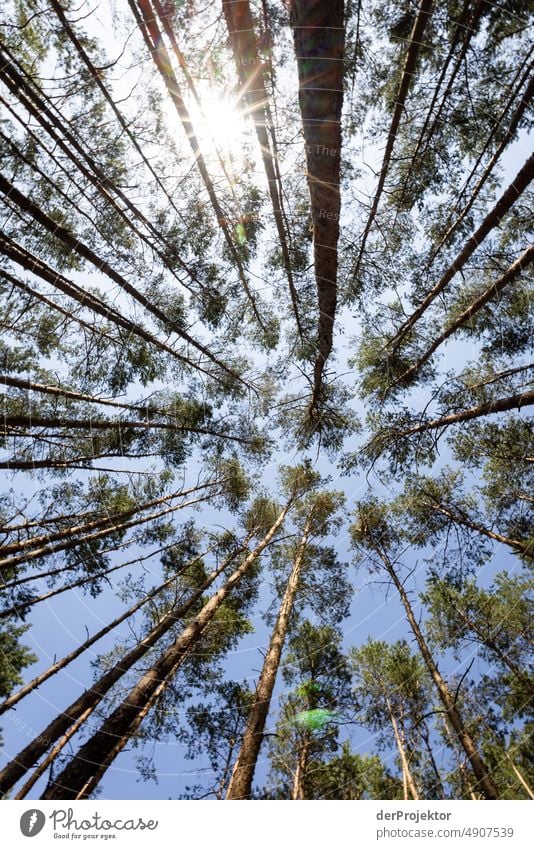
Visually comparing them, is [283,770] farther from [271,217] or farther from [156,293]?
[271,217]

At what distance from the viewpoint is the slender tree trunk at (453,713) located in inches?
178

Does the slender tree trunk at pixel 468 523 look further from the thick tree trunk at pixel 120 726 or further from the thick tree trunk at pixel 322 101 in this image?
the thick tree trunk at pixel 322 101

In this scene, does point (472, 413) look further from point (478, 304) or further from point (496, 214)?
point (496, 214)

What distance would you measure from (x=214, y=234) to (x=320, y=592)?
24.9ft

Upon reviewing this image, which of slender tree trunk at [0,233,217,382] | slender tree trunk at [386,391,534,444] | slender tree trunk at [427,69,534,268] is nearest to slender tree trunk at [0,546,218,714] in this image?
slender tree trunk at [0,233,217,382]

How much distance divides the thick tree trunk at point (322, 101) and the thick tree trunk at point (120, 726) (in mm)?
6055

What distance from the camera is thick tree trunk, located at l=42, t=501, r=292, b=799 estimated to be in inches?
140

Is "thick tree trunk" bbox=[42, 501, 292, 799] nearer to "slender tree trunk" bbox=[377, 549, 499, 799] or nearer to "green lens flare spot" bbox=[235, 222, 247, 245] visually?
"slender tree trunk" bbox=[377, 549, 499, 799]

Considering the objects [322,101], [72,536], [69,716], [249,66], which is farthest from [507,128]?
[69,716]

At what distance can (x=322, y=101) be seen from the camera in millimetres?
2934

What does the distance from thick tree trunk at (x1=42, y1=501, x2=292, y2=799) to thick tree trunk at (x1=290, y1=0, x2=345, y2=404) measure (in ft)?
19.9

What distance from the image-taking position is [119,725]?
4410mm

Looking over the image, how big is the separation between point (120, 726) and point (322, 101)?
704cm

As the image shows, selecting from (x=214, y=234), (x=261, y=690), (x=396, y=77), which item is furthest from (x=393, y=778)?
(x=396, y=77)
